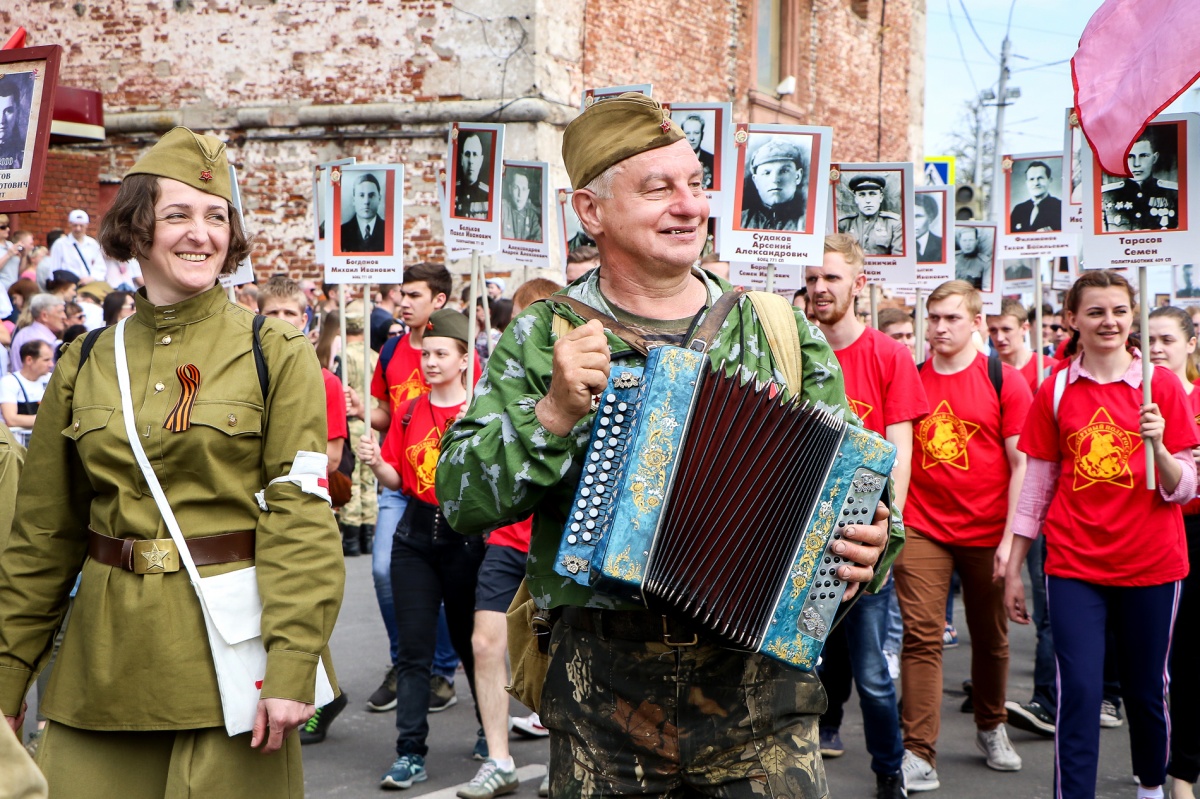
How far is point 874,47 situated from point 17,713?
23.9 metres

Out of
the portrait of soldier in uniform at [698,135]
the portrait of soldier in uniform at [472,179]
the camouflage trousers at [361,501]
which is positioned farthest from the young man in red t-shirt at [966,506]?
the camouflage trousers at [361,501]

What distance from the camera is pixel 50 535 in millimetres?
3258

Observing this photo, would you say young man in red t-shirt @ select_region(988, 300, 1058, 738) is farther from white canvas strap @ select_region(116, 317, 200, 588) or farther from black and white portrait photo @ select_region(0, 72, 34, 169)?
black and white portrait photo @ select_region(0, 72, 34, 169)

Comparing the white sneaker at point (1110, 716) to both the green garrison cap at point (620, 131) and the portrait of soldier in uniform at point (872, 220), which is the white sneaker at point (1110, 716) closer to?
the portrait of soldier in uniform at point (872, 220)

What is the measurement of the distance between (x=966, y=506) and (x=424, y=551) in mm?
2572

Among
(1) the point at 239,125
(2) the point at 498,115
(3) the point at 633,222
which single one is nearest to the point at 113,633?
(3) the point at 633,222

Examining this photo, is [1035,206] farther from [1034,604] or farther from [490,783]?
[490,783]

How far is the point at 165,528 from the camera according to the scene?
3.10 meters

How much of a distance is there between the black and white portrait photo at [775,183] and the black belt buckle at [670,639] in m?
4.39

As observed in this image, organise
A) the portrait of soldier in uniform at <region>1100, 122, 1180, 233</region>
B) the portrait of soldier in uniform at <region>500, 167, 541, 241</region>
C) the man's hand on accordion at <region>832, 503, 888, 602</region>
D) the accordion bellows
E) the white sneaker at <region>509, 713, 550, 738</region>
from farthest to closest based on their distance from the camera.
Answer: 1. the portrait of soldier in uniform at <region>500, 167, 541, 241</region>
2. the white sneaker at <region>509, 713, 550, 738</region>
3. the portrait of soldier in uniform at <region>1100, 122, 1180, 233</region>
4. the man's hand on accordion at <region>832, 503, 888, 602</region>
5. the accordion bellows

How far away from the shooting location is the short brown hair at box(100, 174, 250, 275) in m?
3.25

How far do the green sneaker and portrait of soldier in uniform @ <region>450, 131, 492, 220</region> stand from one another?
3.58 metres

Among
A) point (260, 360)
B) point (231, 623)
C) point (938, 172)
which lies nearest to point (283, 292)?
point (260, 360)

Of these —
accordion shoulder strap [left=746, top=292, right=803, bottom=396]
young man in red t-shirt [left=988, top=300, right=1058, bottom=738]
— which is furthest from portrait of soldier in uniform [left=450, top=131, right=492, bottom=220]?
accordion shoulder strap [left=746, top=292, right=803, bottom=396]
